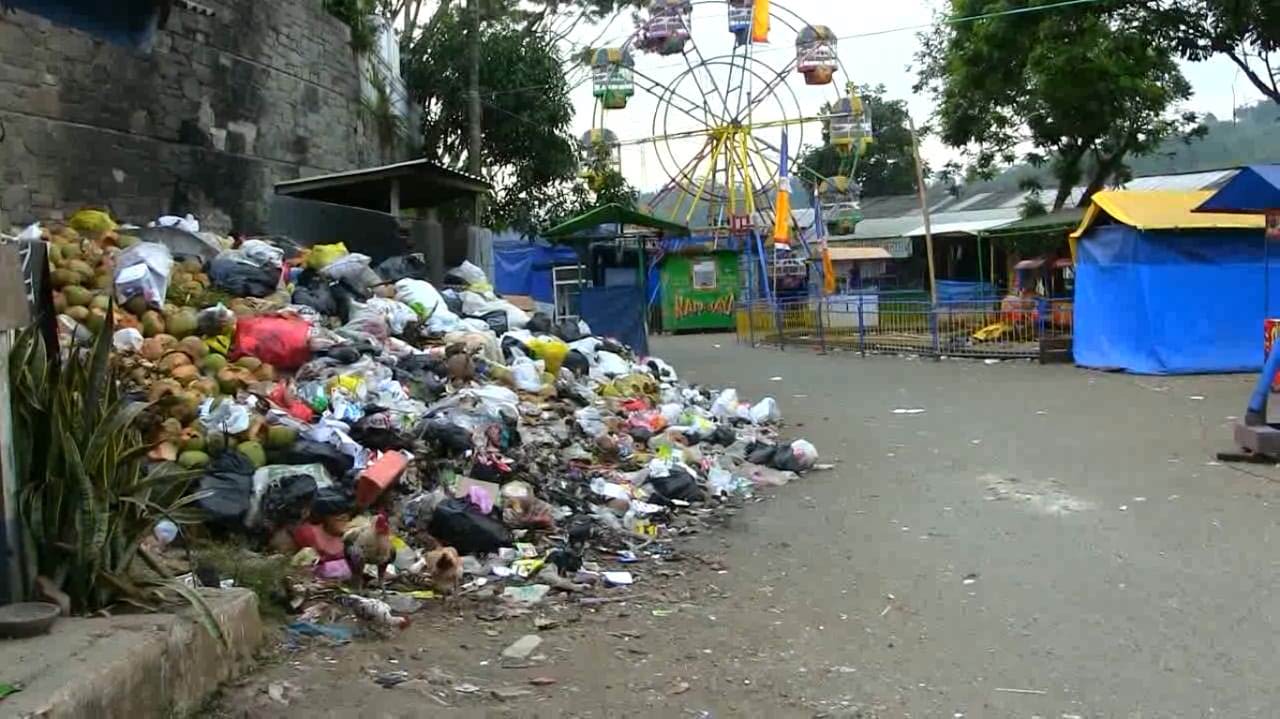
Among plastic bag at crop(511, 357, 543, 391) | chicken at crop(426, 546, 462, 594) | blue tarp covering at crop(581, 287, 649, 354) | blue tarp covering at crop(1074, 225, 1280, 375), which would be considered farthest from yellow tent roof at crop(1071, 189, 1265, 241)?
chicken at crop(426, 546, 462, 594)

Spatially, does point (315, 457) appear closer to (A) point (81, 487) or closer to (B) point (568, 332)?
(A) point (81, 487)

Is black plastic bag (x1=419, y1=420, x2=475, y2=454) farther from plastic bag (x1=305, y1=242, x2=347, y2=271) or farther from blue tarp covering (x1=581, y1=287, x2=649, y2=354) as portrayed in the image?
blue tarp covering (x1=581, y1=287, x2=649, y2=354)

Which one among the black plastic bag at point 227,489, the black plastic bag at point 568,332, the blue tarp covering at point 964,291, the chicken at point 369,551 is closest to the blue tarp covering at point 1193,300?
the blue tarp covering at point 964,291

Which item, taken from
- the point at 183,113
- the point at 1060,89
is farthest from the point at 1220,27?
the point at 183,113

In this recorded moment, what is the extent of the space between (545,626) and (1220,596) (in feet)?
9.87

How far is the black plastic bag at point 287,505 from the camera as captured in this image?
17.7ft

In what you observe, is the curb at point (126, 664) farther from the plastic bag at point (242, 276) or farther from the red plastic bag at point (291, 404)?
the plastic bag at point (242, 276)

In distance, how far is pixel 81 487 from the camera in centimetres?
380

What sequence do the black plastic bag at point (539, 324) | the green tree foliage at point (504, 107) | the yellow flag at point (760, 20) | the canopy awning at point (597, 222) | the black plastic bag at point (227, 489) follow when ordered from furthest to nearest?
the yellow flag at point (760, 20)
the green tree foliage at point (504, 107)
the canopy awning at point (597, 222)
the black plastic bag at point (539, 324)
the black plastic bag at point (227, 489)

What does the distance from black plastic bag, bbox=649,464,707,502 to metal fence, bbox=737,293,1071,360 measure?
1059 centimetres

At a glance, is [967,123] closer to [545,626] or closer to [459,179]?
[459,179]

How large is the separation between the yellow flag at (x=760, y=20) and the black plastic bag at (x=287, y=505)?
2066 centimetres

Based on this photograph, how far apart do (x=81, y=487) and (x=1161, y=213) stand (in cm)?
1359

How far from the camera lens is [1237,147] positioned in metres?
40.2
